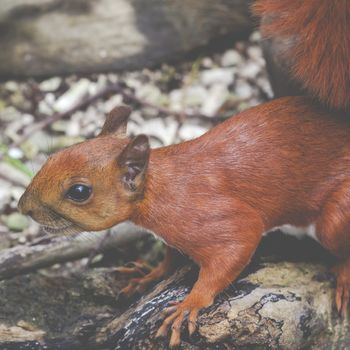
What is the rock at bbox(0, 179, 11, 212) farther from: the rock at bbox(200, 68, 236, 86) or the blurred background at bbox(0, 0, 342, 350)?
the rock at bbox(200, 68, 236, 86)

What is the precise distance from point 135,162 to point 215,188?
32 cm

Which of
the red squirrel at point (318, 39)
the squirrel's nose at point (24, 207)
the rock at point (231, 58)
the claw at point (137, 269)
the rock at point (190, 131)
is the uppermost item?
the red squirrel at point (318, 39)

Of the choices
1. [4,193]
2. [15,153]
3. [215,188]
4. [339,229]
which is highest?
[215,188]

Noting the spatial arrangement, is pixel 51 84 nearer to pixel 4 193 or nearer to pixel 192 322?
pixel 4 193

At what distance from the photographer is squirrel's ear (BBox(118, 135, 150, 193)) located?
2395 mm

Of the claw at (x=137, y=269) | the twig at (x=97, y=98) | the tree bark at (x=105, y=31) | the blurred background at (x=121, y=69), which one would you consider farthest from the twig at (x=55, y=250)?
the tree bark at (x=105, y=31)

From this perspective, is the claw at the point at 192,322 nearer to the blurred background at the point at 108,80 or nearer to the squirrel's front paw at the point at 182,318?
the squirrel's front paw at the point at 182,318

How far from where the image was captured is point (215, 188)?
2570 mm

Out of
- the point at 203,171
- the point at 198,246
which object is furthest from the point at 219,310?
the point at 203,171


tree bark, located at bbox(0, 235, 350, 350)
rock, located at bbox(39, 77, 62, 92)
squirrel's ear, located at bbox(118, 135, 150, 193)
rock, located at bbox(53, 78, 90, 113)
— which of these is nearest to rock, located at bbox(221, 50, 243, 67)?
rock, located at bbox(53, 78, 90, 113)

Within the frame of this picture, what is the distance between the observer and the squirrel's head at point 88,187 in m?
2.43

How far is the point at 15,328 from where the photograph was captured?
8.99ft

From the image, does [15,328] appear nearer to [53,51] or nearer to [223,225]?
[223,225]

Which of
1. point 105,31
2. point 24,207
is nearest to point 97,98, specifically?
point 105,31
